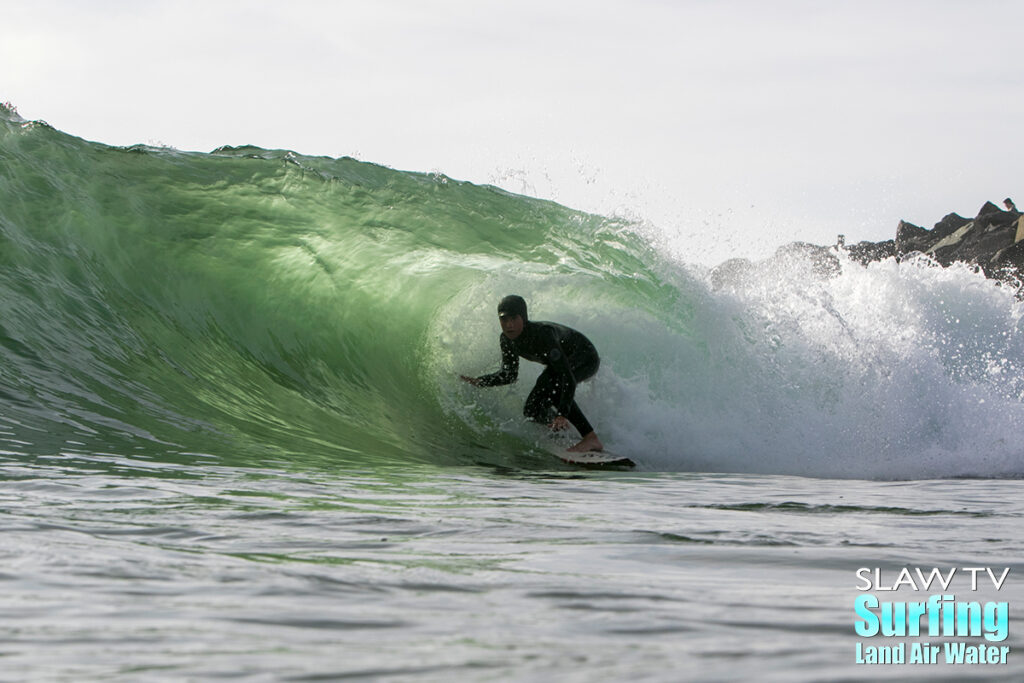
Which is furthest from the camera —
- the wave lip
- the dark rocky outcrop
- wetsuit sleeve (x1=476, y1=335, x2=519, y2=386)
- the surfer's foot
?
the dark rocky outcrop

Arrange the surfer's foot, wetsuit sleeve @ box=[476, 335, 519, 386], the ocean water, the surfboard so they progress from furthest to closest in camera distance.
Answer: wetsuit sleeve @ box=[476, 335, 519, 386]
the surfer's foot
the surfboard
the ocean water

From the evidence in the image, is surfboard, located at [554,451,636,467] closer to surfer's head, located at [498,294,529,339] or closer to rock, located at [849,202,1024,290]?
surfer's head, located at [498,294,529,339]

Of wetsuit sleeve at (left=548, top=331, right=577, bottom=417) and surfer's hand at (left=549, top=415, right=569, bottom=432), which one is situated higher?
wetsuit sleeve at (left=548, top=331, right=577, bottom=417)

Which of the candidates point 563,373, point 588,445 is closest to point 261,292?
point 563,373

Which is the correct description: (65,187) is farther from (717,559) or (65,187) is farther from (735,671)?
(735,671)

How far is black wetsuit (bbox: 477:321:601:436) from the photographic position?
7957mm

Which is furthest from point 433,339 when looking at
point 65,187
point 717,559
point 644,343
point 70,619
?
point 70,619

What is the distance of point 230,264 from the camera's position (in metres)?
10.7

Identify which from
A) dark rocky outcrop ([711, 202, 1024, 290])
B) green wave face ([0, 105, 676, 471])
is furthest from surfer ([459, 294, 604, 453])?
dark rocky outcrop ([711, 202, 1024, 290])

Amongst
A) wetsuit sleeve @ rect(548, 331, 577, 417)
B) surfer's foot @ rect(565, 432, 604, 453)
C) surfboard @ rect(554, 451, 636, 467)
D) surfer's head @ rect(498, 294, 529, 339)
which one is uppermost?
surfer's head @ rect(498, 294, 529, 339)

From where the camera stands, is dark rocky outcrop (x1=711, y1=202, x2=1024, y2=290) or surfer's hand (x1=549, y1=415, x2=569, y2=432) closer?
surfer's hand (x1=549, y1=415, x2=569, y2=432)

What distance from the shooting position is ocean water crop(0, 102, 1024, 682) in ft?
8.26

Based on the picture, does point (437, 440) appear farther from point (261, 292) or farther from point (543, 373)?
point (261, 292)

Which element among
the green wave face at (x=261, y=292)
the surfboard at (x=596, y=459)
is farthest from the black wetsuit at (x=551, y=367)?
the green wave face at (x=261, y=292)
